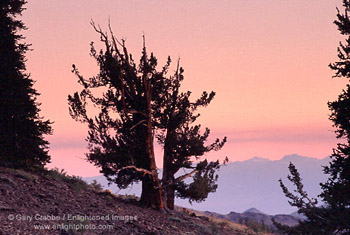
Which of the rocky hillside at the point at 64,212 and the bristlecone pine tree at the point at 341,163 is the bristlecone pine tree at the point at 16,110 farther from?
the bristlecone pine tree at the point at 341,163

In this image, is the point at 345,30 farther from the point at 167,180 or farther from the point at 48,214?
the point at 48,214

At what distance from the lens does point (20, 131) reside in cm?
1905

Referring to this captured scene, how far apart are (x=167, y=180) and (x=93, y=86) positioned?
→ 652 centimetres

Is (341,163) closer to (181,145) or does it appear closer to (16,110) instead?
(181,145)

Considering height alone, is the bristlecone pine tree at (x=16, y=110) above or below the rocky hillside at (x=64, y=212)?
above

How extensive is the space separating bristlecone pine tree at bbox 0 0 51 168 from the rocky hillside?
1.17 metres

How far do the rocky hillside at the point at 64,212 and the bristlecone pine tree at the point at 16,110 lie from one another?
1.17 metres

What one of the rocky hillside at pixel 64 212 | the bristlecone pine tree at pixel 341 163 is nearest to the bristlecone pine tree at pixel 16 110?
the rocky hillside at pixel 64 212

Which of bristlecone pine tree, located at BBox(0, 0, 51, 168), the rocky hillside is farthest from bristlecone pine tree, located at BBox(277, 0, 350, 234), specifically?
bristlecone pine tree, located at BBox(0, 0, 51, 168)

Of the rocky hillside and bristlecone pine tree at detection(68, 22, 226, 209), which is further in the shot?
bristlecone pine tree at detection(68, 22, 226, 209)

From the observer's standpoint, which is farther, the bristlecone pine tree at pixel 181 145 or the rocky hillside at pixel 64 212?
the bristlecone pine tree at pixel 181 145

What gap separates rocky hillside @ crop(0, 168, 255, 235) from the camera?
12516 mm

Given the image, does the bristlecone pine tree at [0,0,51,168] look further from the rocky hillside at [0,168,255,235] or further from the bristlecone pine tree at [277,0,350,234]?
the bristlecone pine tree at [277,0,350,234]

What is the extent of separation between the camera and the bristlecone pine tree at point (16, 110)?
18781 mm
